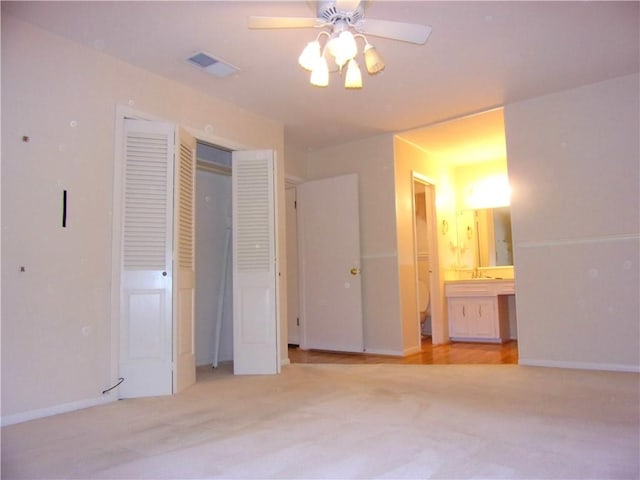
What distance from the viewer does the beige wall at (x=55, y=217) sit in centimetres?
276

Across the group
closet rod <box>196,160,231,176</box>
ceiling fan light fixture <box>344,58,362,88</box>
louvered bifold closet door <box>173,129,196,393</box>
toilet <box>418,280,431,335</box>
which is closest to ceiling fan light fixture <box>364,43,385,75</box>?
ceiling fan light fixture <box>344,58,362,88</box>

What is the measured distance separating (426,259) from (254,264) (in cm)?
349

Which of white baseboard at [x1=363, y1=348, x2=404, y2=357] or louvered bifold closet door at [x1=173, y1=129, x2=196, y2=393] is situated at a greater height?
louvered bifold closet door at [x1=173, y1=129, x2=196, y2=393]

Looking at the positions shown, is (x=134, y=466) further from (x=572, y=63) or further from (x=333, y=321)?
(x=572, y=63)

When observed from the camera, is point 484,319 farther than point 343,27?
Yes

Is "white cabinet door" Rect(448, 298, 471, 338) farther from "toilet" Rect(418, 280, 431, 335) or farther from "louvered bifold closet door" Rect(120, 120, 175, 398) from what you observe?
"louvered bifold closet door" Rect(120, 120, 175, 398)

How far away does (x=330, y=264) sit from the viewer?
5.59 metres

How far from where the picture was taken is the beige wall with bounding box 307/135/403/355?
5.18m

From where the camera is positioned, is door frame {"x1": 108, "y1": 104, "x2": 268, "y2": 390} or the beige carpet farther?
door frame {"x1": 108, "y1": 104, "x2": 268, "y2": 390}

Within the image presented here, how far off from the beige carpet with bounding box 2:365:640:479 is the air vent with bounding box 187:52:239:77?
2450 mm

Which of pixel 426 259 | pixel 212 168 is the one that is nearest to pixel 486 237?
pixel 426 259

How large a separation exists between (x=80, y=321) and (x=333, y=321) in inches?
119

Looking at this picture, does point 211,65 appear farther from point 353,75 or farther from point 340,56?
point 340,56

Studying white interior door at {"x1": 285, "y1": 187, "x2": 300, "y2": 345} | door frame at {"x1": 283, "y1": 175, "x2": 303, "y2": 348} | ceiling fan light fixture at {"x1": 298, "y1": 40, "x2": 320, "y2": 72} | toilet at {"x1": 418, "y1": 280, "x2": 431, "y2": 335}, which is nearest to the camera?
ceiling fan light fixture at {"x1": 298, "y1": 40, "x2": 320, "y2": 72}
